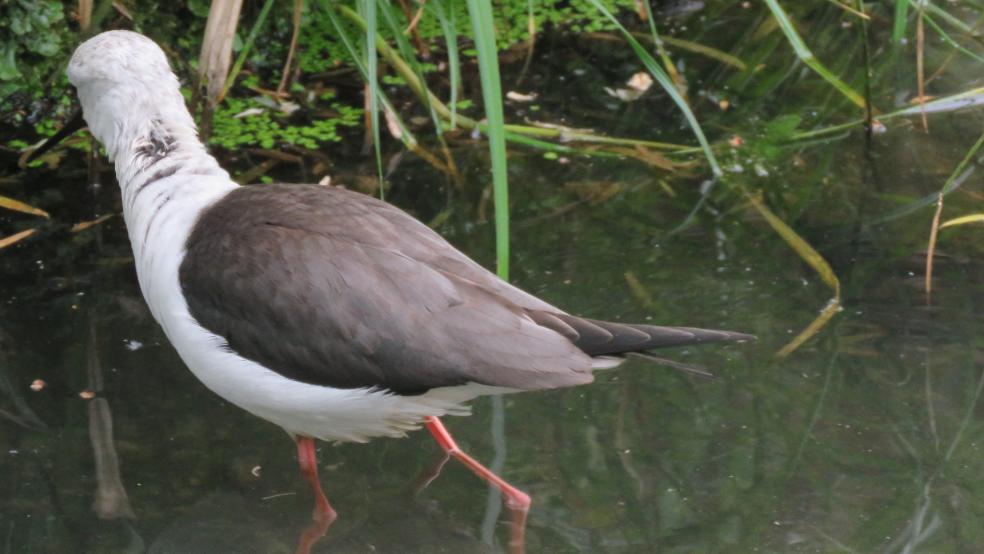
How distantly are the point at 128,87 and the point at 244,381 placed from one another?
1114 mm

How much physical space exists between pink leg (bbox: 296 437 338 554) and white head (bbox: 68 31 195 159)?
3.51ft

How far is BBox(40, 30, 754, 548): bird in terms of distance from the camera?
3.25m

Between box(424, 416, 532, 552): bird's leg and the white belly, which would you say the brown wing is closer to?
the white belly

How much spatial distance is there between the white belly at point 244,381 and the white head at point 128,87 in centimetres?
28

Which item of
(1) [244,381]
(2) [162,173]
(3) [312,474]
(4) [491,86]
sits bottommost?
(3) [312,474]

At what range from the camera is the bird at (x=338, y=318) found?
325 cm

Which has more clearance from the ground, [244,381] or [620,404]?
[244,381]

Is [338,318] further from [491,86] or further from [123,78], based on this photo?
[123,78]

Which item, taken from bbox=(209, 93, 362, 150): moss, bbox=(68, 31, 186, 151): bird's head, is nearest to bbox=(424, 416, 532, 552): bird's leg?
bbox=(68, 31, 186, 151): bird's head

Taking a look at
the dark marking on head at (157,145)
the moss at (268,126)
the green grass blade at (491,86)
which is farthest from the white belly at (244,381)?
the moss at (268,126)

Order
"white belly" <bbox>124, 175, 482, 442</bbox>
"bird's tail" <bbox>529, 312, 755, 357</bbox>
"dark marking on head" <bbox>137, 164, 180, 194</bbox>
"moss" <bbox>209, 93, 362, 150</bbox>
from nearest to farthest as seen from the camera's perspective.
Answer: "bird's tail" <bbox>529, 312, 755, 357</bbox> → "white belly" <bbox>124, 175, 482, 442</bbox> → "dark marking on head" <bbox>137, 164, 180, 194</bbox> → "moss" <bbox>209, 93, 362, 150</bbox>

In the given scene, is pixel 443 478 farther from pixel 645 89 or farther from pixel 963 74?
pixel 963 74

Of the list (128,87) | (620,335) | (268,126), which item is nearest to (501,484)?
(620,335)

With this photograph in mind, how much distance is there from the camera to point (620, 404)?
13.3ft
